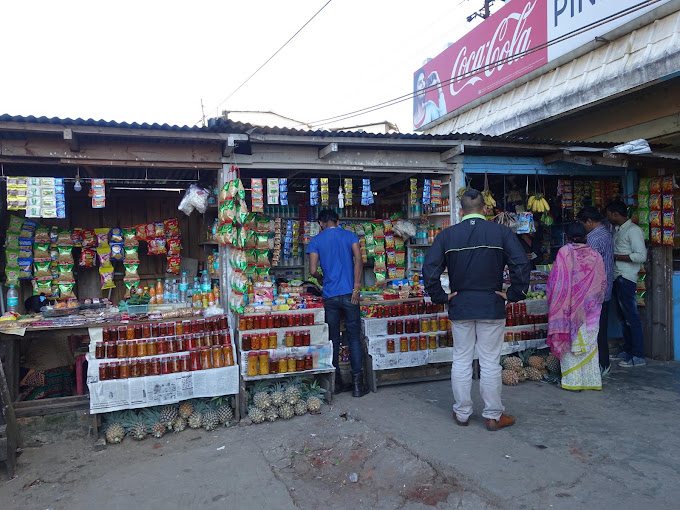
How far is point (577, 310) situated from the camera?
4762 mm

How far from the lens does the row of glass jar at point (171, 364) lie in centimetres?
420

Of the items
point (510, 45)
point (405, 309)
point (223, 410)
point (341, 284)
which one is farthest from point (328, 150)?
point (510, 45)

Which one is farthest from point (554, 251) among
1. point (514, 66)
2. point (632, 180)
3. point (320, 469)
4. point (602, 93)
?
point (320, 469)

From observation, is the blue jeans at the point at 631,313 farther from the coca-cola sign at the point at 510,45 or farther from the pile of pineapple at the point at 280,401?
the pile of pineapple at the point at 280,401

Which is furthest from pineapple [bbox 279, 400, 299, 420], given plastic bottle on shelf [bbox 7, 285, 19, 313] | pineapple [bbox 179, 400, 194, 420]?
plastic bottle on shelf [bbox 7, 285, 19, 313]

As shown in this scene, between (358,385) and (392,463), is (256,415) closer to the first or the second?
(358,385)

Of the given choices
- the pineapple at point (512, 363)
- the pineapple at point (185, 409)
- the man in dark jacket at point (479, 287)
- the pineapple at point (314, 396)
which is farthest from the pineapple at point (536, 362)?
the pineapple at point (185, 409)

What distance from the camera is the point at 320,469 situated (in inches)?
137

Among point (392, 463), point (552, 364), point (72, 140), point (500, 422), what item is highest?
point (72, 140)

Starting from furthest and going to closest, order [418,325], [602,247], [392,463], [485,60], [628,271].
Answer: [485,60] → [628,271] → [602,247] → [418,325] → [392,463]

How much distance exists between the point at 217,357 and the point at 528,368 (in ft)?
11.1

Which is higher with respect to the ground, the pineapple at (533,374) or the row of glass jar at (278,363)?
the row of glass jar at (278,363)

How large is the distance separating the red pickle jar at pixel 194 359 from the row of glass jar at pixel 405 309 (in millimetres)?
1896

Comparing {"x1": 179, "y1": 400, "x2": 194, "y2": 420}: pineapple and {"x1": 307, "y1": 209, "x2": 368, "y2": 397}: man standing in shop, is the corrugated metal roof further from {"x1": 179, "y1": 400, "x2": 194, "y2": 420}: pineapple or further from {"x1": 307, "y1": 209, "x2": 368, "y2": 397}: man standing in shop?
{"x1": 179, "y1": 400, "x2": 194, "y2": 420}: pineapple
